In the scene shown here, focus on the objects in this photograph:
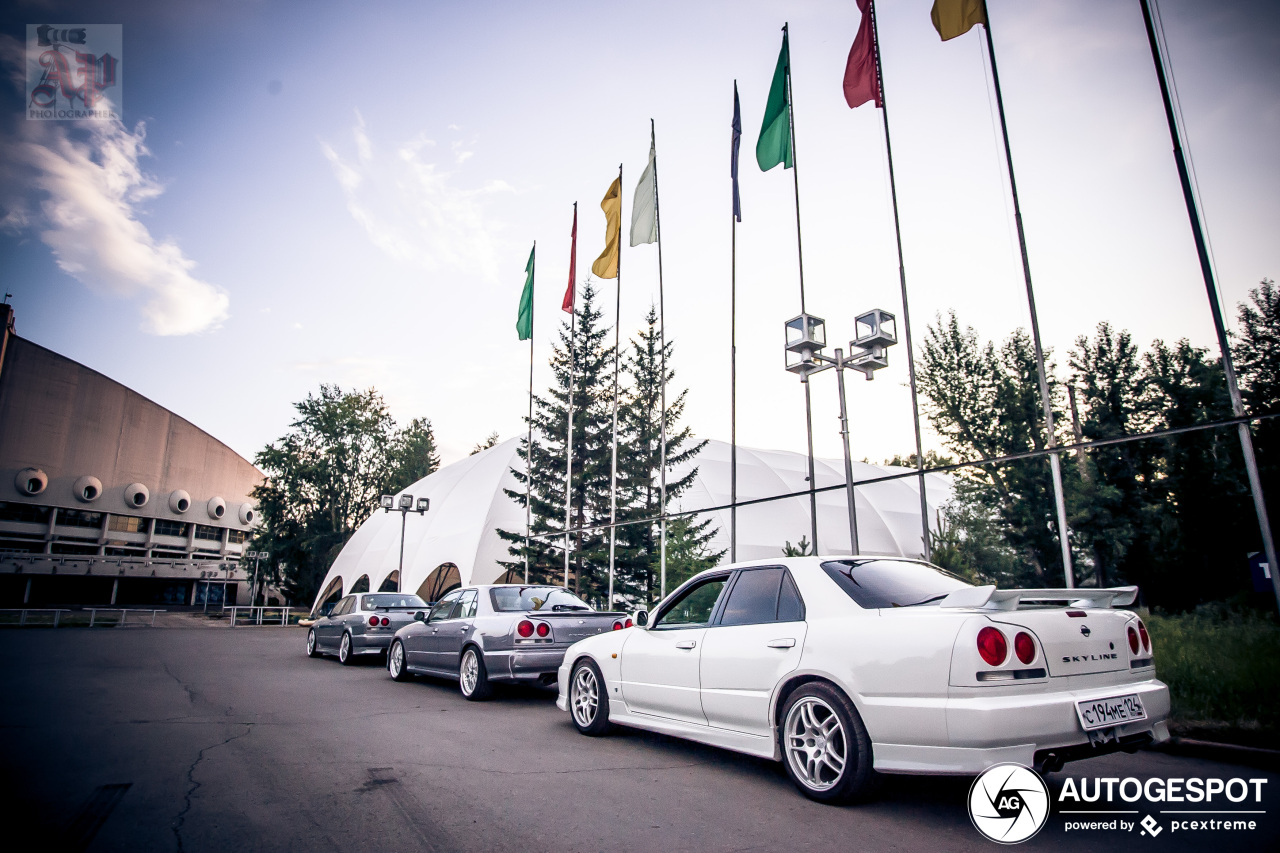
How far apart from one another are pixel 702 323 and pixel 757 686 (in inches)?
515

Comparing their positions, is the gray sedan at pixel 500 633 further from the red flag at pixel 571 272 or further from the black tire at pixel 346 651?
the red flag at pixel 571 272

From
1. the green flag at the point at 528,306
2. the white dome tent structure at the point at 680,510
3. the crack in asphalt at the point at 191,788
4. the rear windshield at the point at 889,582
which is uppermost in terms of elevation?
the green flag at the point at 528,306

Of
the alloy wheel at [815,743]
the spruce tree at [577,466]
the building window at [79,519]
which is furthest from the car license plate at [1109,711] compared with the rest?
the building window at [79,519]

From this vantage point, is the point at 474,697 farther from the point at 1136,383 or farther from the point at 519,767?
the point at 1136,383

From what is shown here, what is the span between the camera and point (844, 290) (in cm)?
1495

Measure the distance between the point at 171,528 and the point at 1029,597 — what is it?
83.2 m

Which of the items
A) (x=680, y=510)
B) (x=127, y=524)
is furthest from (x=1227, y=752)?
(x=127, y=524)

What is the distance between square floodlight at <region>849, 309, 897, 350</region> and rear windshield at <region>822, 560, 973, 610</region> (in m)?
Result: 5.90

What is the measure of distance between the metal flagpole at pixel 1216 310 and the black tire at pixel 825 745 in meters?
5.05

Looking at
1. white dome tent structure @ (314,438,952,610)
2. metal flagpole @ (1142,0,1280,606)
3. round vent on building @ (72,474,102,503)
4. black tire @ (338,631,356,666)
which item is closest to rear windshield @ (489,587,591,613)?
black tire @ (338,631,356,666)

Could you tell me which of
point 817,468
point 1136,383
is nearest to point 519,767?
point 817,468

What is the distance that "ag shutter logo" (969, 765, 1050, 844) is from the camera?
3.55m

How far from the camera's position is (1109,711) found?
11.8ft

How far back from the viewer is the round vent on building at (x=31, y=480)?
57.6 meters
